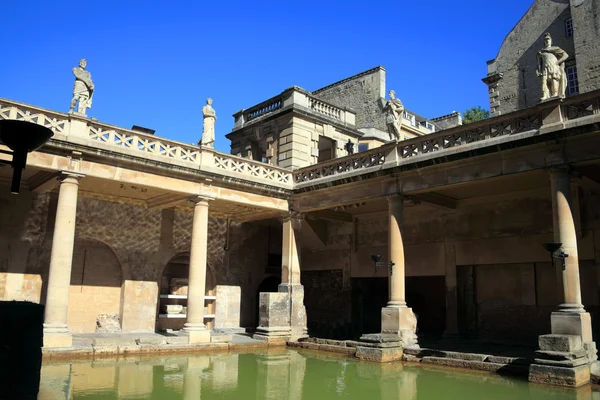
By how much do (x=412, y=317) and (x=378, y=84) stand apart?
1588 centimetres

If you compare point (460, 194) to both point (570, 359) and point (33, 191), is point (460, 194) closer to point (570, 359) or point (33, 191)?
point (570, 359)

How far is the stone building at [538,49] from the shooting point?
71.4 ft

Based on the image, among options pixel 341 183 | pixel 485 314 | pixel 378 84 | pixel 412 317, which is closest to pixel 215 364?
pixel 412 317

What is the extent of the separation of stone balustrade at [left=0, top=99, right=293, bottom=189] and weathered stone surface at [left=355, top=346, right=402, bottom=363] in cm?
698

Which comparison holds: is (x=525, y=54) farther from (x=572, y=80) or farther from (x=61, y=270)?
(x=61, y=270)

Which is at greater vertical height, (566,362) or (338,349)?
(566,362)

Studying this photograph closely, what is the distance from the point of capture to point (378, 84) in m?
26.8

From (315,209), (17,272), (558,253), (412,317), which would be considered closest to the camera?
(558,253)

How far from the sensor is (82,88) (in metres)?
14.2

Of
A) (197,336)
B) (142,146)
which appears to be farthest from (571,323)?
(142,146)

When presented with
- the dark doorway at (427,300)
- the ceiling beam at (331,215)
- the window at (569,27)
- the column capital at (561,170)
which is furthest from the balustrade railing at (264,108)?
the window at (569,27)

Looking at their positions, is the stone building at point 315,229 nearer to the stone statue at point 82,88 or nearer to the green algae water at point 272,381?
the stone statue at point 82,88

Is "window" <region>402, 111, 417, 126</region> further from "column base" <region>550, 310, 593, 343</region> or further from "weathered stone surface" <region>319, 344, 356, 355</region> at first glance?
"column base" <region>550, 310, 593, 343</region>

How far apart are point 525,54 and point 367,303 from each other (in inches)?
594
